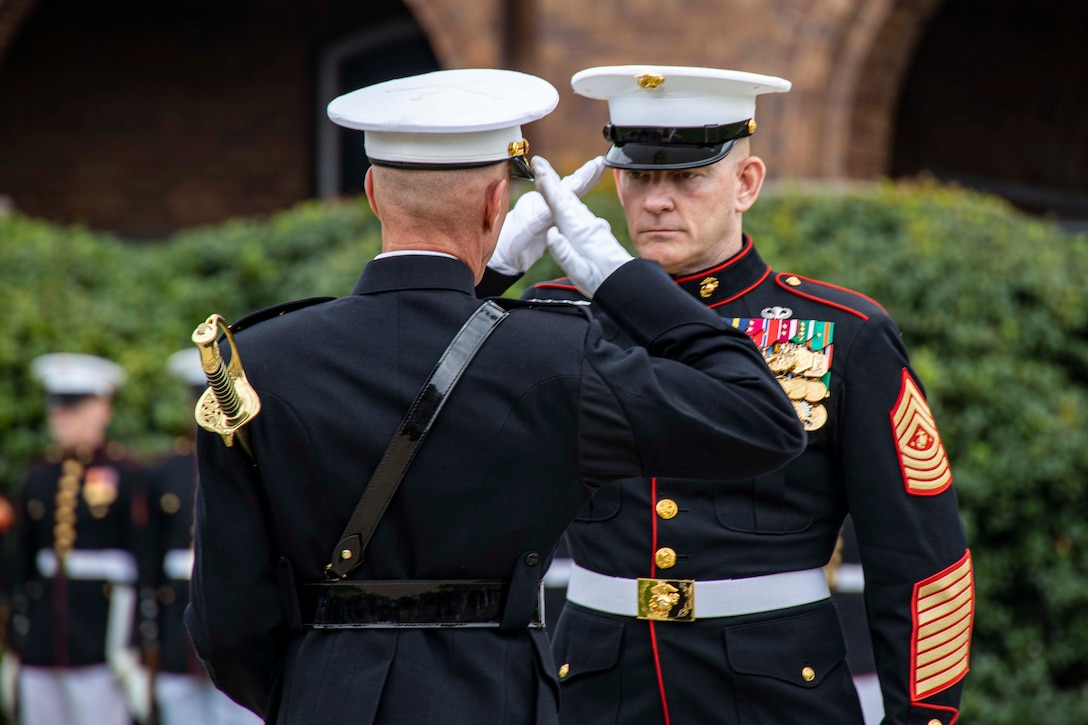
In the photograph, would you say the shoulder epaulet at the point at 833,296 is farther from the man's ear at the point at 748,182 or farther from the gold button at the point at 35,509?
the gold button at the point at 35,509

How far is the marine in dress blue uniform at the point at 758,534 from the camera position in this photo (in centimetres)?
264

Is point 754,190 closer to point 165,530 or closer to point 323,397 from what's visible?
point 323,397

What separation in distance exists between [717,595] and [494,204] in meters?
0.97

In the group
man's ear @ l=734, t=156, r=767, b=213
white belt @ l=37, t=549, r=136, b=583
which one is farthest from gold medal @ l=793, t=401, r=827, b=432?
white belt @ l=37, t=549, r=136, b=583

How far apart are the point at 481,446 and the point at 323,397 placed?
0.24 m

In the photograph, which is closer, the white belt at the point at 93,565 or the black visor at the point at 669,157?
the black visor at the point at 669,157

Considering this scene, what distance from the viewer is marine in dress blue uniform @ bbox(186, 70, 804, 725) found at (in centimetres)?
202

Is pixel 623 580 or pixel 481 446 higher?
pixel 481 446

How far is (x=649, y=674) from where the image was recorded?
2.69 meters

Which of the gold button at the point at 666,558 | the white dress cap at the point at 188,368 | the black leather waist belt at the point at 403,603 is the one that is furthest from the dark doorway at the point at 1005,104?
the black leather waist belt at the point at 403,603

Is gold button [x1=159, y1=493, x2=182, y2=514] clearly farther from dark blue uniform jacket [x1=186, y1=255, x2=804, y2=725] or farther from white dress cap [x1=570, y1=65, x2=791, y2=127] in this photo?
dark blue uniform jacket [x1=186, y1=255, x2=804, y2=725]

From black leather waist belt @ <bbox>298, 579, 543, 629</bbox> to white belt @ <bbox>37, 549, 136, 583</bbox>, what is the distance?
4.85 meters

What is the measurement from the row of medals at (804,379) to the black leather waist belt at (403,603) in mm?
877

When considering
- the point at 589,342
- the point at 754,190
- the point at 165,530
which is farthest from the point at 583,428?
the point at 165,530
